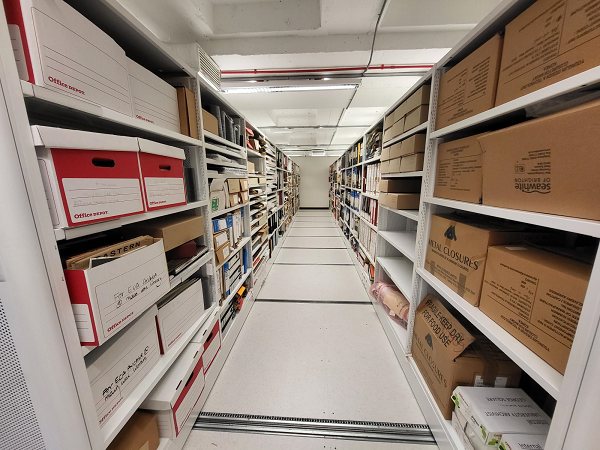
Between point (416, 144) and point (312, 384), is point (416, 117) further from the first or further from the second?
point (312, 384)

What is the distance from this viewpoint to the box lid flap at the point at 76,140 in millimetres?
503

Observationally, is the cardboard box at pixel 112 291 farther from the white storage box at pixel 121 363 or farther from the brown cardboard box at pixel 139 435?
the brown cardboard box at pixel 139 435

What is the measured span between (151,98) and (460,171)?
154 cm

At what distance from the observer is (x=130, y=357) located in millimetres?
816

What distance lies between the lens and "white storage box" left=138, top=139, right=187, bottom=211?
0.85 meters

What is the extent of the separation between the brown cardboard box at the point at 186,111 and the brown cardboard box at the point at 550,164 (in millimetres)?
1487

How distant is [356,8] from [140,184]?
219 centimetres

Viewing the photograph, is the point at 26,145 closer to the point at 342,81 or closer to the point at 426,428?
the point at 426,428

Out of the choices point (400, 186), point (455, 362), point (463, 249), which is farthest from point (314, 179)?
point (455, 362)

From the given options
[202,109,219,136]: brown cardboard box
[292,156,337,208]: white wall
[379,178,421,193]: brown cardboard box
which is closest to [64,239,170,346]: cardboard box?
[202,109,219,136]: brown cardboard box

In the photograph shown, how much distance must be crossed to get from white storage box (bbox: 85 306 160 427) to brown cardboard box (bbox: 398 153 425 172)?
174 centimetres

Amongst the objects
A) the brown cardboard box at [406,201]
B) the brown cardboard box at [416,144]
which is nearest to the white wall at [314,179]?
the brown cardboard box at [406,201]

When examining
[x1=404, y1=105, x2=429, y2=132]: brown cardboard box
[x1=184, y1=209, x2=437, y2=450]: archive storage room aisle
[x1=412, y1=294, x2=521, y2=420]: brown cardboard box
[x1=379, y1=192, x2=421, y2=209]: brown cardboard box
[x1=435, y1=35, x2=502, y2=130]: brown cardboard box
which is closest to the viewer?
[x1=435, y1=35, x2=502, y2=130]: brown cardboard box

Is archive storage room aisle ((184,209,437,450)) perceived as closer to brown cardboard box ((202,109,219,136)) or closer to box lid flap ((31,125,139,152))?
box lid flap ((31,125,139,152))
